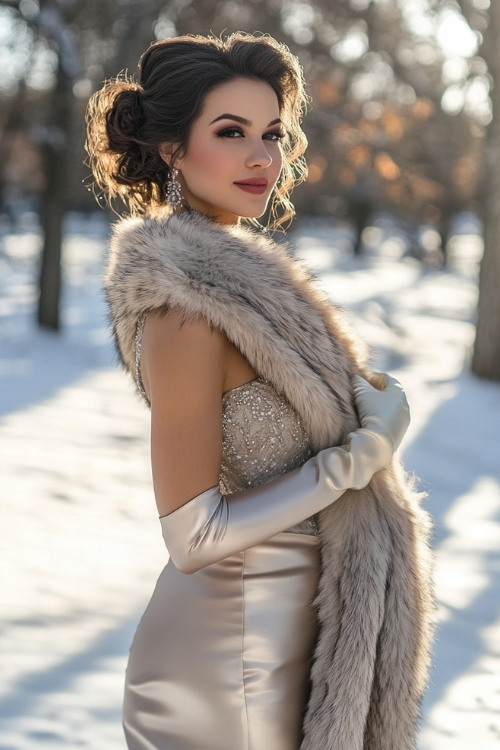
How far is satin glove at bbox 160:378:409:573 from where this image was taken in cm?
155

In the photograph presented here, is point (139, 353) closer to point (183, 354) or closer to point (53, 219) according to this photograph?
point (183, 354)

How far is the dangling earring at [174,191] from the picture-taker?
6.43 ft

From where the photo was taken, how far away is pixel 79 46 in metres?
12.6

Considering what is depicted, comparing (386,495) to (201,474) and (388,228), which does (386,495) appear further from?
(388,228)

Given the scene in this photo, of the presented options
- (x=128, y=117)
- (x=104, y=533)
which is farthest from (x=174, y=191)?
(x=104, y=533)

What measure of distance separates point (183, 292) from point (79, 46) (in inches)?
469

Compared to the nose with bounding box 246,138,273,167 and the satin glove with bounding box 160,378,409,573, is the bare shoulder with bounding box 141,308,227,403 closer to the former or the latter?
the satin glove with bounding box 160,378,409,573

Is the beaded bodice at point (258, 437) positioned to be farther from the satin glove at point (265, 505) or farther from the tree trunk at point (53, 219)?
the tree trunk at point (53, 219)

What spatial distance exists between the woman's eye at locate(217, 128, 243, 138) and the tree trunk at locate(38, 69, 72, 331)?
10915 mm

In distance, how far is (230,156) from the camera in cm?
188

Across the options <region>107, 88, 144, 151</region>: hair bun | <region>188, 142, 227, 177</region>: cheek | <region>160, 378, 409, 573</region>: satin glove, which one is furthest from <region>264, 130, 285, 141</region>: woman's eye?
<region>160, 378, 409, 573</region>: satin glove

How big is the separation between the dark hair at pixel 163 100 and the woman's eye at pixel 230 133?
0.20 feet

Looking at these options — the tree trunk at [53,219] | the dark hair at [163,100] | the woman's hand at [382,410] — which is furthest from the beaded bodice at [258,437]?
the tree trunk at [53,219]

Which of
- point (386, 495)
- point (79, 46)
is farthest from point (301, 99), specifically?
point (79, 46)
